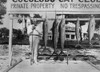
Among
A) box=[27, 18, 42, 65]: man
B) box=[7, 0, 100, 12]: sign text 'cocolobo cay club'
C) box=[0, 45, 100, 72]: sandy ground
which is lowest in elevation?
box=[0, 45, 100, 72]: sandy ground

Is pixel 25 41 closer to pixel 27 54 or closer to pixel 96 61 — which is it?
pixel 27 54

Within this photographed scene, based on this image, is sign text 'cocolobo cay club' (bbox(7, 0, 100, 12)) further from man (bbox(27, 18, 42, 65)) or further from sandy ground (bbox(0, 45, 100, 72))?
sandy ground (bbox(0, 45, 100, 72))

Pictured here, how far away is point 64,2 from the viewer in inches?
196

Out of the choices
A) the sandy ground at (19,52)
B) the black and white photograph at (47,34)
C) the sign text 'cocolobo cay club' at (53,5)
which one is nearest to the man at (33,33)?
the black and white photograph at (47,34)

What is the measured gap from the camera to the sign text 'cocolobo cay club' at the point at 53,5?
493 cm

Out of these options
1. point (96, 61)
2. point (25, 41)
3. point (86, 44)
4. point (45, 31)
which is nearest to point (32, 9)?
point (45, 31)

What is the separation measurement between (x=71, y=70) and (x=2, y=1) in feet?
13.6

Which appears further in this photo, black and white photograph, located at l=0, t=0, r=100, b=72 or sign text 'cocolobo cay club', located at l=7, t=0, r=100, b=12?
sign text 'cocolobo cay club', located at l=7, t=0, r=100, b=12

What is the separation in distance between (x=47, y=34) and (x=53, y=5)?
0.70m

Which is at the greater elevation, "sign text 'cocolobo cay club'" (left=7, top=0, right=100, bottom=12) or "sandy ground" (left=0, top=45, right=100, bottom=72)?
"sign text 'cocolobo cay club'" (left=7, top=0, right=100, bottom=12)

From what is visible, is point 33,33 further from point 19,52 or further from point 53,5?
point 19,52

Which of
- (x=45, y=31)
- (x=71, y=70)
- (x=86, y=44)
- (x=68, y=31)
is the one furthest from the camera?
(x=86, y=44)

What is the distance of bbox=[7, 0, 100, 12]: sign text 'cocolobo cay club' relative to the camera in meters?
4.93

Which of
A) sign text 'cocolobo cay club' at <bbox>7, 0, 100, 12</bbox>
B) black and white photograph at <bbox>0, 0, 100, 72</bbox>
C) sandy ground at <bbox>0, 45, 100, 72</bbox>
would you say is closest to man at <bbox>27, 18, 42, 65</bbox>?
black and white photograph at <bbox>0, 0, 100, 72</bbox>
